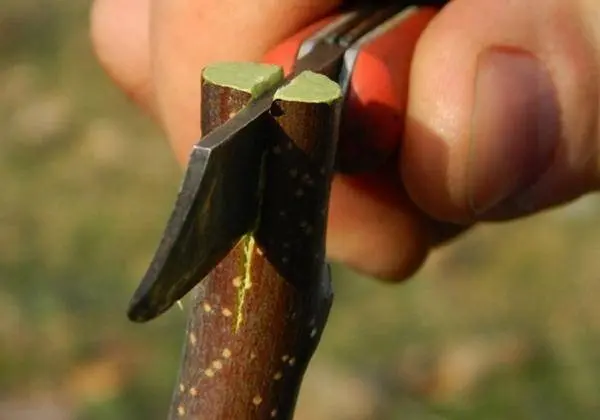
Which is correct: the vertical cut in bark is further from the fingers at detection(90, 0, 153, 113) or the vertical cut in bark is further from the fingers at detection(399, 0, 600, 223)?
the fingers at detection(90, 0, 153, 113)

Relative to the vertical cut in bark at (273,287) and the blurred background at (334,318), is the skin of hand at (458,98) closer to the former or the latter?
the vertical cut in bark at (273,287)

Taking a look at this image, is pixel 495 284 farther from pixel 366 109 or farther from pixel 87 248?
pixel 366 109

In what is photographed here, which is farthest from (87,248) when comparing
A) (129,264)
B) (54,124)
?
(54,124)

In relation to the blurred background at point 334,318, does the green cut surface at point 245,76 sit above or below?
above

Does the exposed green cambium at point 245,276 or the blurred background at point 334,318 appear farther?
the blurred background at point 334,318

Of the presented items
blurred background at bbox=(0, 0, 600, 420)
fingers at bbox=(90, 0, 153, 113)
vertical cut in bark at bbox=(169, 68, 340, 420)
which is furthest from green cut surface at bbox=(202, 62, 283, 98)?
blurred background at bbox=(0, 0, 600, 420)

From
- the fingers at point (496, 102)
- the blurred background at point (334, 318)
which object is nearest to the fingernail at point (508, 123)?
the fingers at point (496, 102)
